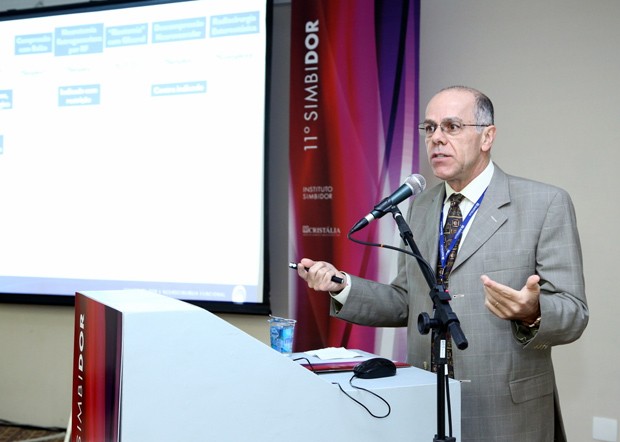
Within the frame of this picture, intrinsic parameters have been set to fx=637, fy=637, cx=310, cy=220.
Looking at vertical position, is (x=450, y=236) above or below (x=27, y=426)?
above

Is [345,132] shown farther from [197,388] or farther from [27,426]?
[27,426]

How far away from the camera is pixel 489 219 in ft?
6.43

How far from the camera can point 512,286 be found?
192cm

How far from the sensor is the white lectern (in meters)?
1.15

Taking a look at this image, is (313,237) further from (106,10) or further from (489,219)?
(106,10)

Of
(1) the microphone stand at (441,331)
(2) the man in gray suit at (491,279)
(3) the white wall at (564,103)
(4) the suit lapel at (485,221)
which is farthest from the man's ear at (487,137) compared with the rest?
(3) the white wall at (564,103)

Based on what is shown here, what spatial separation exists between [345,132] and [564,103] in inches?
44.6

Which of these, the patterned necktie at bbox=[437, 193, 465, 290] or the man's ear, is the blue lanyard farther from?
the man's ear

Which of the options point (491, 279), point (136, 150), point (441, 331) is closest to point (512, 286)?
point (491, 279)

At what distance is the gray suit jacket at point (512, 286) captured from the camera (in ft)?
5.99

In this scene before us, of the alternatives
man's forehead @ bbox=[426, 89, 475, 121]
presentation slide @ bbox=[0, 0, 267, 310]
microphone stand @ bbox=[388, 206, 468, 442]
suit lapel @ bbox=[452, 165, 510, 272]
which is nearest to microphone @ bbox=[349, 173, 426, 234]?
microphone stand @ bbox=[388, 206, 468, 442]

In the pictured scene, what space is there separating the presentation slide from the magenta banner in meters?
0.25

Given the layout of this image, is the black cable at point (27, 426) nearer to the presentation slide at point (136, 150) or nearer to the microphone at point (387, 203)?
the presentation slide at point (136, 150)

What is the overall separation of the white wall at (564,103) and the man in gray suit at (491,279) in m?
1.32
